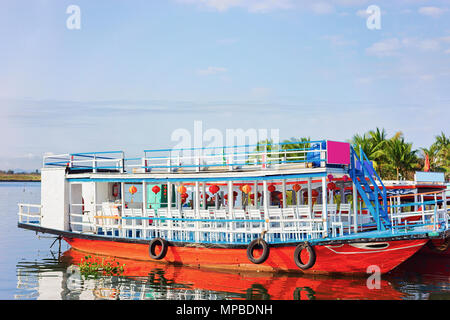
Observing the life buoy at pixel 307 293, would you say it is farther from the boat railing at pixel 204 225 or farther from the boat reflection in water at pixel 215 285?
the boat railing at pixel 204 225

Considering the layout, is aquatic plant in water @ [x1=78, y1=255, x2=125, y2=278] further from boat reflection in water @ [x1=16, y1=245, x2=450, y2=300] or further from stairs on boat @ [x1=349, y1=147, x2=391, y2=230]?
stairs on boat @ [x1=349, y1=147, x2=391, y2=230]

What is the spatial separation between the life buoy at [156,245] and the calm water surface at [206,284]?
581 millimetres

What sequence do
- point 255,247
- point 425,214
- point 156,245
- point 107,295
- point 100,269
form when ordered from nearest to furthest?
point 107,295 < point 255,247 < point 425,214 < point 156,245 < point 100,269

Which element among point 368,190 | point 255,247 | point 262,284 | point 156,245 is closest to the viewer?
point 262,284

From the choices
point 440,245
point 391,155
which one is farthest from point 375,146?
point 440,245

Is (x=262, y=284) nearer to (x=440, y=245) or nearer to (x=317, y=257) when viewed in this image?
(x=317, y=257)

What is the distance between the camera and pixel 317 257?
16656mm

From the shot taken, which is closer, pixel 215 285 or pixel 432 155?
pixel 215 285

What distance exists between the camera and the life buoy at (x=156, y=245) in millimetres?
18550

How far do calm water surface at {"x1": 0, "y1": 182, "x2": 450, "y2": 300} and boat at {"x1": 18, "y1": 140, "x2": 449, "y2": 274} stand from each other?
0.54 m

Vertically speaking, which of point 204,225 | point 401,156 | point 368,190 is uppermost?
point 401,156

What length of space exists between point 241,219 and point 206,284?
2.54m

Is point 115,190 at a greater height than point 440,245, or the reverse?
point 115,190
